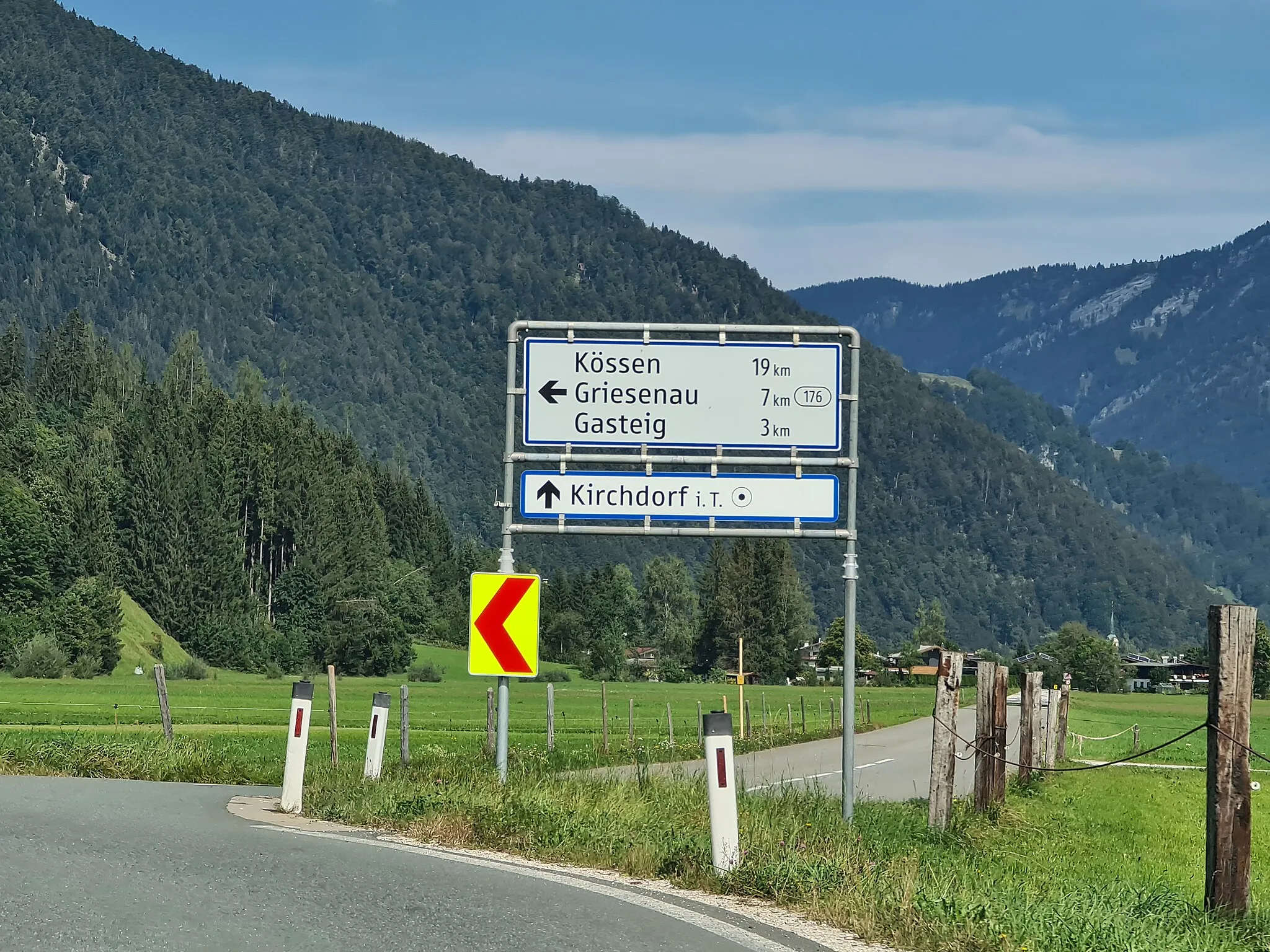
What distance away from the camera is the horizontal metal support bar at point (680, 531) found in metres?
17.5

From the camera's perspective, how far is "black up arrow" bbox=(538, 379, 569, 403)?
1817cm

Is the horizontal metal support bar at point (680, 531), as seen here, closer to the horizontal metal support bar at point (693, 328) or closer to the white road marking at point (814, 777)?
the horizontal metal support bar at point (693, 328)

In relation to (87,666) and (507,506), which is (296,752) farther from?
(87,666)

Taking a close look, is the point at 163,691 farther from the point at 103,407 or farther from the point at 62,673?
the point at 103,407

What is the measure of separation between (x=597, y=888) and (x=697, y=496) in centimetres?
714

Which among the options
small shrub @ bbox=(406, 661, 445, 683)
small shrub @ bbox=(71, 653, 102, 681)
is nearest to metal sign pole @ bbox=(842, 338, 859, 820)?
small shrub @ bbox=(71, 653, 102, 681)

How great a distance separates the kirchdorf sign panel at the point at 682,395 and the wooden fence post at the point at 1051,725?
15068 millimetres

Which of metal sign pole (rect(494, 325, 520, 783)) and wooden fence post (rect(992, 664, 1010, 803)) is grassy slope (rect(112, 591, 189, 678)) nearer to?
metal sign pole (rect(494, 325, 520, 783))

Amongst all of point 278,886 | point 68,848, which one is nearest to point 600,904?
point 278,886

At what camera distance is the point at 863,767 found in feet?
113

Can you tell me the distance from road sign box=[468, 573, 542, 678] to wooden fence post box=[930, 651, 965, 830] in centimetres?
420

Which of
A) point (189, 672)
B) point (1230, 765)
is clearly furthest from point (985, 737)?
point (189, 672)

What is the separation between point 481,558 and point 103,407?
52.5m

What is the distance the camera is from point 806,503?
17.9 metres
